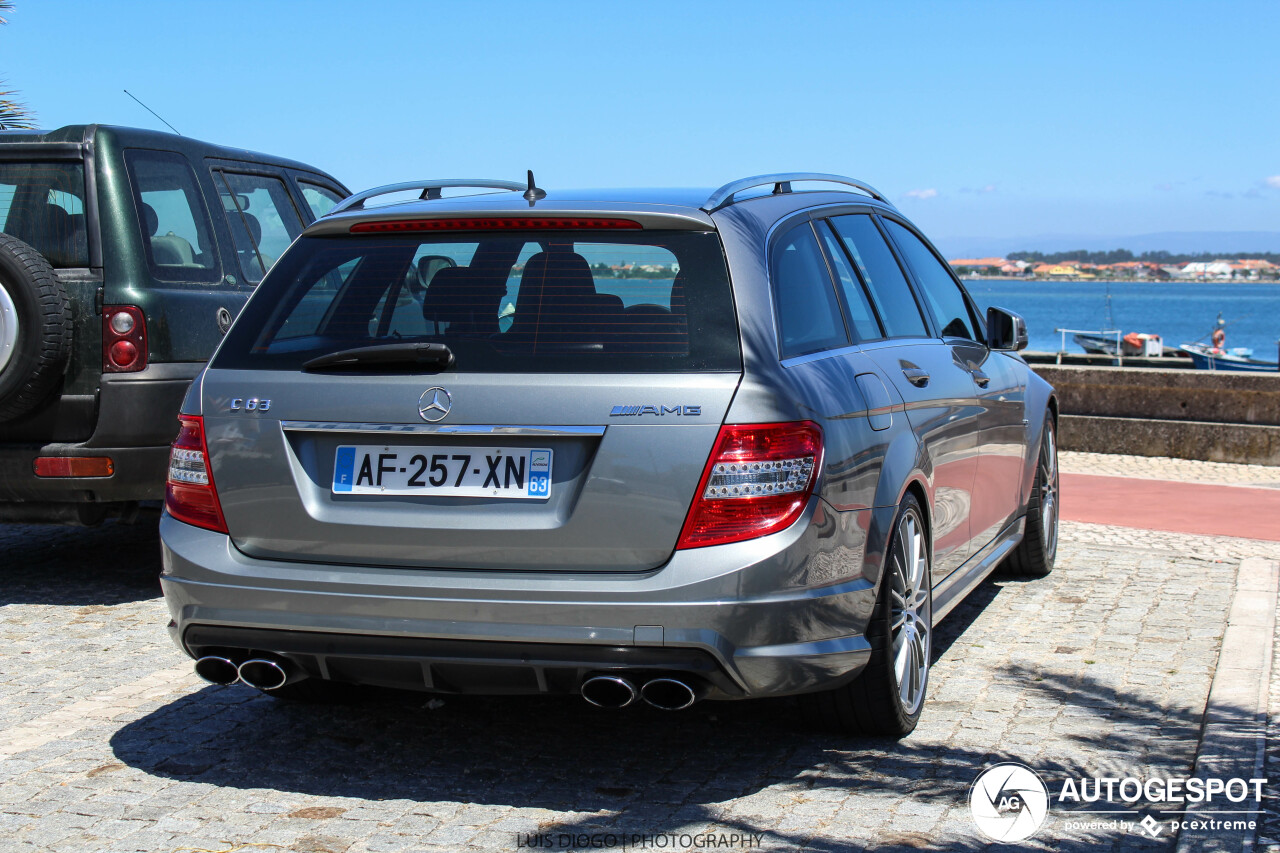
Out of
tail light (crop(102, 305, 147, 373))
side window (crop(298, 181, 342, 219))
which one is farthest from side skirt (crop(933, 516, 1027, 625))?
side window (crop(298, 181, 342, 219))

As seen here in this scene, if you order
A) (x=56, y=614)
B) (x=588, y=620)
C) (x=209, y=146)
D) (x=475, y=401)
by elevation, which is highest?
(x=209, y=146)

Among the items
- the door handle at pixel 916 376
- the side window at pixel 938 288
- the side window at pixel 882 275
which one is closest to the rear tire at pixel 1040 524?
the side window at pixel 938 288

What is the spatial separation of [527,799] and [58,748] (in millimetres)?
1650

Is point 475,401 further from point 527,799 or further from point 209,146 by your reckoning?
point 209,146

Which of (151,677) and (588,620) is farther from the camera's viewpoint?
(151,677)

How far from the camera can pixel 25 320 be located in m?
5.98

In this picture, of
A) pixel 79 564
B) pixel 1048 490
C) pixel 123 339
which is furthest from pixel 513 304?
pixel 79 564

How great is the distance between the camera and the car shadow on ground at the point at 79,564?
6910 mm

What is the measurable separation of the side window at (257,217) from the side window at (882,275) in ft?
10.7

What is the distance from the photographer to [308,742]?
4.62m

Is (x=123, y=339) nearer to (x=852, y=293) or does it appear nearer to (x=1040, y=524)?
(x=852, y=293)

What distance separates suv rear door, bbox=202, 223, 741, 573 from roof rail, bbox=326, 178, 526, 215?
409 millimetres

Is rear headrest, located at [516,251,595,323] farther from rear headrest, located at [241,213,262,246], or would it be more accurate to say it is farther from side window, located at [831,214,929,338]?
rear headrest, located at [241,213,262,246]

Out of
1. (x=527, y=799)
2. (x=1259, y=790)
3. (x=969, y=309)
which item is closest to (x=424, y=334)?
(x=527, y=799)
